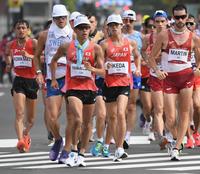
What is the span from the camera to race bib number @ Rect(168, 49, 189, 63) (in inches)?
613

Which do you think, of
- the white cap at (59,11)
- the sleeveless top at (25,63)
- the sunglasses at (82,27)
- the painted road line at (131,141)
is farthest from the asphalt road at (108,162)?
the white cap at (59,11)

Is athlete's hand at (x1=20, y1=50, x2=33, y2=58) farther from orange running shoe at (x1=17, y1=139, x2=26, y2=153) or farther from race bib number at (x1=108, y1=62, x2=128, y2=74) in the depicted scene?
race bib number at (x1=108, y1=62, x2=128, y2=74)

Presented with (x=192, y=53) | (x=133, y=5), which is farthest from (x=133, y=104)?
(x=133, y=5)

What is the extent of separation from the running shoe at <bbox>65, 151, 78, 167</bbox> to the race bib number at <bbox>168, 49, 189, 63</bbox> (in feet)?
6.85

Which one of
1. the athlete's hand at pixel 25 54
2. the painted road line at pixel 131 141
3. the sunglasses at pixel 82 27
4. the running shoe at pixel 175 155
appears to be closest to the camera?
the sunglasses at pixel 82 27

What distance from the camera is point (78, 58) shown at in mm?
14891

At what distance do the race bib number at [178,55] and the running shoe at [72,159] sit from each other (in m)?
2.09

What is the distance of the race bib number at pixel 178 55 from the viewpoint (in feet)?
51.1

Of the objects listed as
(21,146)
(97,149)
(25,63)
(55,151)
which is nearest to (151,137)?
(97,149)

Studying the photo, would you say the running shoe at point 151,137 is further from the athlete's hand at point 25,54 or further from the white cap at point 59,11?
the white cap at point 59,11

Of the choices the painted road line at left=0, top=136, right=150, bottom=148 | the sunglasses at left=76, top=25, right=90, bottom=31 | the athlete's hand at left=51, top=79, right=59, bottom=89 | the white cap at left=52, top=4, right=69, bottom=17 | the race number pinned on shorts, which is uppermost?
the white cap at left=52, top=4, right=69, bottom=17

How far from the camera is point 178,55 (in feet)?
51.1

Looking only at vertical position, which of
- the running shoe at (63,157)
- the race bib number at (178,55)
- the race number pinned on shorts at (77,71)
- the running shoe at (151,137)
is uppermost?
the race bib number at (178,55)

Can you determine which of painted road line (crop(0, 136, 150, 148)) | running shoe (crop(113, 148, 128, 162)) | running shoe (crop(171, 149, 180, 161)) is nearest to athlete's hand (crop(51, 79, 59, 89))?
running shoe (crop(113, 148, 128, 162))
